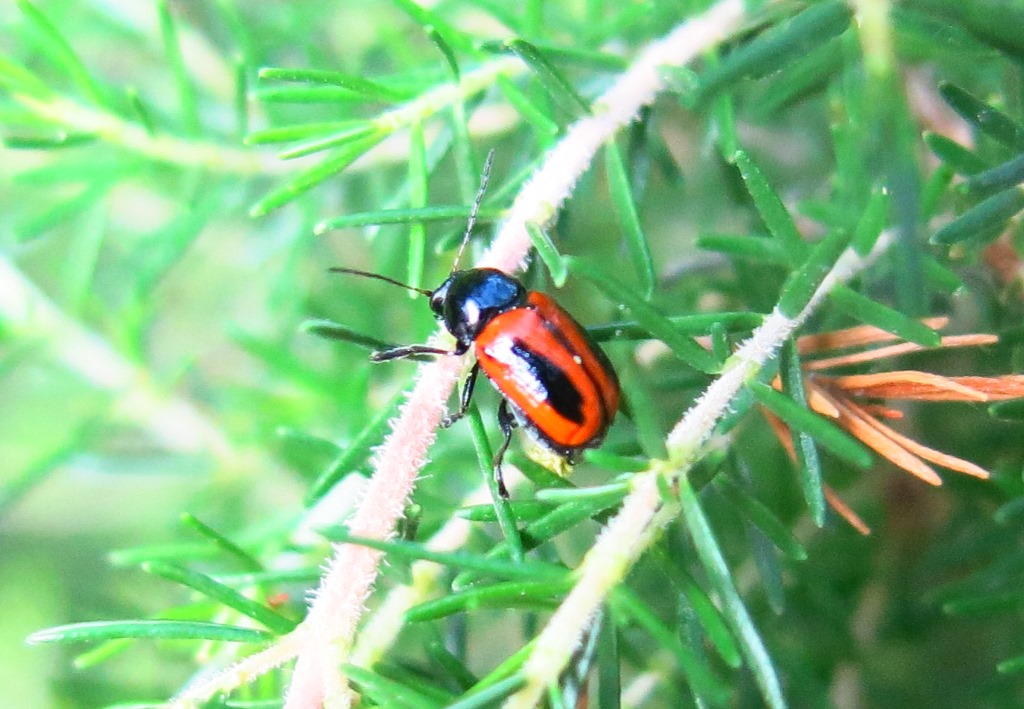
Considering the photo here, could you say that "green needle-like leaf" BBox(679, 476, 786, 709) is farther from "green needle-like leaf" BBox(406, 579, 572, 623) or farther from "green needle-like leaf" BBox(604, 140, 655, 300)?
"green needle-like leaf" BBox(604, 140, 655, 300)

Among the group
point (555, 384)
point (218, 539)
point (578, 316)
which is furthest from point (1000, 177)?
point (578, 316)

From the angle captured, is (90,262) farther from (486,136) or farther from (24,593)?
(24,593)

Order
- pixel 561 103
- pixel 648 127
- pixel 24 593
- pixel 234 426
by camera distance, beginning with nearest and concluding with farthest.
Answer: pixel 561 103, pixel 648 127, pixel 234 426, pixel 24 593

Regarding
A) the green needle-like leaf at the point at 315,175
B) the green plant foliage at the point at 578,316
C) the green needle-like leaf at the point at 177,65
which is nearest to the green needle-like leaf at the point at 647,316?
the green plant foliage at the point at 578,316

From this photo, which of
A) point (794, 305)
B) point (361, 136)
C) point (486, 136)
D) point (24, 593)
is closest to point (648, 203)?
point (486, 136)

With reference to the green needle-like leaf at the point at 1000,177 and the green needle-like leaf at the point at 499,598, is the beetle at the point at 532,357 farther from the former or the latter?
the green needle-like leaf at the point at 1000,177

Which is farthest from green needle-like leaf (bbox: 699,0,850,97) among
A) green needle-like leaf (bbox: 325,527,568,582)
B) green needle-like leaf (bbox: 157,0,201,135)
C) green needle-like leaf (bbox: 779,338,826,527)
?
green needle-like leaf (bbox: 157,0,201,135)

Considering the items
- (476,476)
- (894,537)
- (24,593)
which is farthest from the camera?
(24,593)
